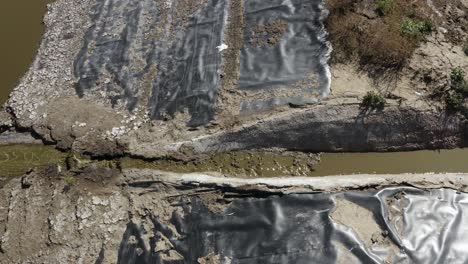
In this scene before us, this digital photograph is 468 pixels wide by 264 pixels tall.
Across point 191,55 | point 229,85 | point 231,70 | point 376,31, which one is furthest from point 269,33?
point 376,31

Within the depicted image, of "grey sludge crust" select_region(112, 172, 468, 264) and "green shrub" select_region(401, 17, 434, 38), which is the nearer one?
"grey sludge crust" select_region(112, 172, 468, 264)

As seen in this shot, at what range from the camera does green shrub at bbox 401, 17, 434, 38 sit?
20.2 feet

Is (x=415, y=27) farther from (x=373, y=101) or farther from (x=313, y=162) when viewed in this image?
(x=313, y=162)

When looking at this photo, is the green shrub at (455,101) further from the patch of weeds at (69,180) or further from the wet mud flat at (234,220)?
the patch of weeds at (69,180)

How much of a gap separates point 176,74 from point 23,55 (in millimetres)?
2726

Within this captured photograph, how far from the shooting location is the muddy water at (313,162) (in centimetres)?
569

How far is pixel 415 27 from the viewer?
6.21 metres

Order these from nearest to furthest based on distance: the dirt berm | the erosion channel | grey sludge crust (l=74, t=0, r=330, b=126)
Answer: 1. the erosion channel
2. the dirt berm
3. grey sludge crust (l=74, t=0, r=330, b=126)

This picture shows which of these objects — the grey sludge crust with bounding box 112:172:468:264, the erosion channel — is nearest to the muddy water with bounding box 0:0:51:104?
the erosion channel

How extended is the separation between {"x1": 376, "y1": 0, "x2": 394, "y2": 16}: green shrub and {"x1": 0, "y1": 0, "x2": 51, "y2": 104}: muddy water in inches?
209

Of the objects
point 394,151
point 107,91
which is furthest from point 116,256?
point 394,151

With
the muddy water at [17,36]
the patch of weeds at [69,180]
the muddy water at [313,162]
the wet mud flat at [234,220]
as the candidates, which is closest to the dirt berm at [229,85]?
the muddy water at [313,162]

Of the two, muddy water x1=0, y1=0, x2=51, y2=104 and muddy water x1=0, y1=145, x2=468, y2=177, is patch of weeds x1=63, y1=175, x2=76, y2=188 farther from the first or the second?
muddy water x1=0, y1=0, x2=51, y2=104

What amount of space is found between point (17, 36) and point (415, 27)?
6150 mm
